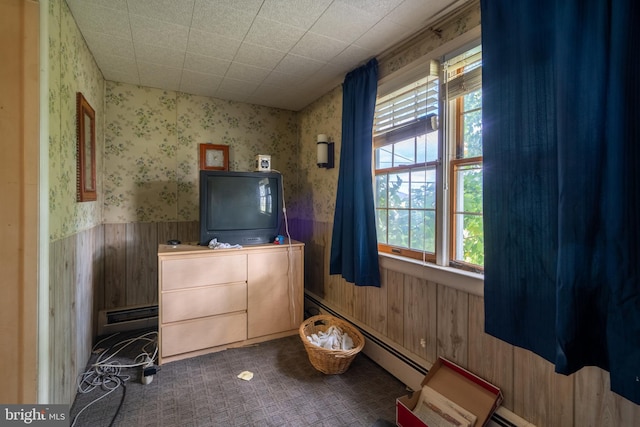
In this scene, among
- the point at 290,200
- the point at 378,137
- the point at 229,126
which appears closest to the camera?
the point at 378,137

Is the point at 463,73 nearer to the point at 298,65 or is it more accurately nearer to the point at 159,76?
the point at 298,65

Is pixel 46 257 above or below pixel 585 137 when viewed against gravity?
below

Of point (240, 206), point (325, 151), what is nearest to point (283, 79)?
point (325, 151)

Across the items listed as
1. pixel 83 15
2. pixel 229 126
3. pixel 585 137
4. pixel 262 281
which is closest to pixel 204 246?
pixel 262 281

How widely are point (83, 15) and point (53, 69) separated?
580 mm

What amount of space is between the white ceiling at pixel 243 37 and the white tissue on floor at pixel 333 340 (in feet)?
6.78

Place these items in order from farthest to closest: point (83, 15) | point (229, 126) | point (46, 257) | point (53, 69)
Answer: point (229, 126), point (83, 15), point (53, 69), point (46, 257)

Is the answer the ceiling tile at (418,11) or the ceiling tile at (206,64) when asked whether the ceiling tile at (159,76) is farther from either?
the ceiling tile at (418,11)

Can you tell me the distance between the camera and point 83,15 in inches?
65.1

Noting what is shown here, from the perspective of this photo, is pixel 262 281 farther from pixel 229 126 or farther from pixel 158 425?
pixel 229 126

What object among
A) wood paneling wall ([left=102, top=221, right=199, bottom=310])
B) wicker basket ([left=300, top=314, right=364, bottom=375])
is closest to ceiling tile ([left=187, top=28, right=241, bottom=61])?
wood paneling wall ([left=102, top=221, right=199, bottom=310])

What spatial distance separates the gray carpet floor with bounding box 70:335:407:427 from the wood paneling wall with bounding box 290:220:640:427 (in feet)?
1.22

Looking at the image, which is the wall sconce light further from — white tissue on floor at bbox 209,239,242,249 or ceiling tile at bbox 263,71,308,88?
white tissue on floor at bbox 209,239,242,249

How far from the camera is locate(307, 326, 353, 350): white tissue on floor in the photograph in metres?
2.04
